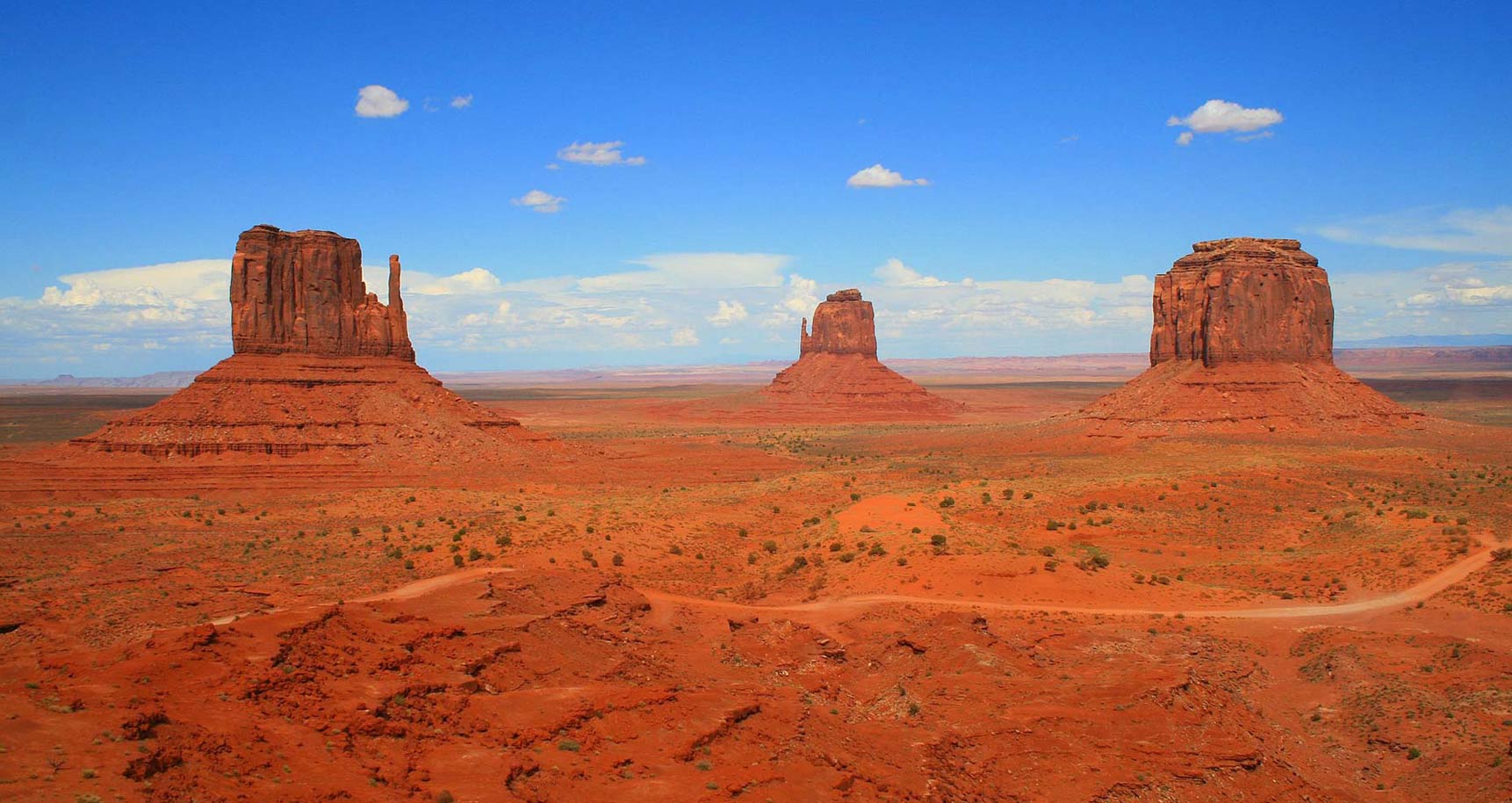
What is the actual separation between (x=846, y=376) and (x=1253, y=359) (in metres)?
58.7

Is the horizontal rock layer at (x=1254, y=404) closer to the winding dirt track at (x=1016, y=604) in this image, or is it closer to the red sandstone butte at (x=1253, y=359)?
the red sandstone butte at (x=1253, y=359)

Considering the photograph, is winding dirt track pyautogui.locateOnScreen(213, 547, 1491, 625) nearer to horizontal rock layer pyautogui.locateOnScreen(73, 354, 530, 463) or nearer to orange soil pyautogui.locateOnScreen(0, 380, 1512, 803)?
orange soil pyautogui.locateOnScreen(0, 380, 1512, 803)

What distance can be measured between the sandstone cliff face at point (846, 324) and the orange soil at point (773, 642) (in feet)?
263

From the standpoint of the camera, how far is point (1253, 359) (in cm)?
6662

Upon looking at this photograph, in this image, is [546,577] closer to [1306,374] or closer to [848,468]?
[848,468]

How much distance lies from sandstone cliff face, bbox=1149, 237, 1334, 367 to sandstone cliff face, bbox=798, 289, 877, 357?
182 feet

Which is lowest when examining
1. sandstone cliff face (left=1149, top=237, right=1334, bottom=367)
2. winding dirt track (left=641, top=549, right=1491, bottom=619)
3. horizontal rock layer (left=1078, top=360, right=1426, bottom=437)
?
winding dirt track (left=641, top=549, right=1491, bottom=619)

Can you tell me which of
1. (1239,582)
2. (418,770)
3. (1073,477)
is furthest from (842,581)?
(1073,477)

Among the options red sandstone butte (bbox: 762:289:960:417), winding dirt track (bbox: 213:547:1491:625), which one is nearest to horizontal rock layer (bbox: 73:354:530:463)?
winding dirt track (bbox: 213:547:1491:625)

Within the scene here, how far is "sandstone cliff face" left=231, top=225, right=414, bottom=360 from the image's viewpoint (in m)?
52.7

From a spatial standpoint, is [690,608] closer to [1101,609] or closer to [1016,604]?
[1016,604]

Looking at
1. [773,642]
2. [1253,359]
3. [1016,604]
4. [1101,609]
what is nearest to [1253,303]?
[1253,359]

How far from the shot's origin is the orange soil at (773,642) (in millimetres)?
13109

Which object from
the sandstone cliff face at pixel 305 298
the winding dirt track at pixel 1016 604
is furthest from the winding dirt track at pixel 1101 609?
the sandstone cliff face at pixel 305 298
